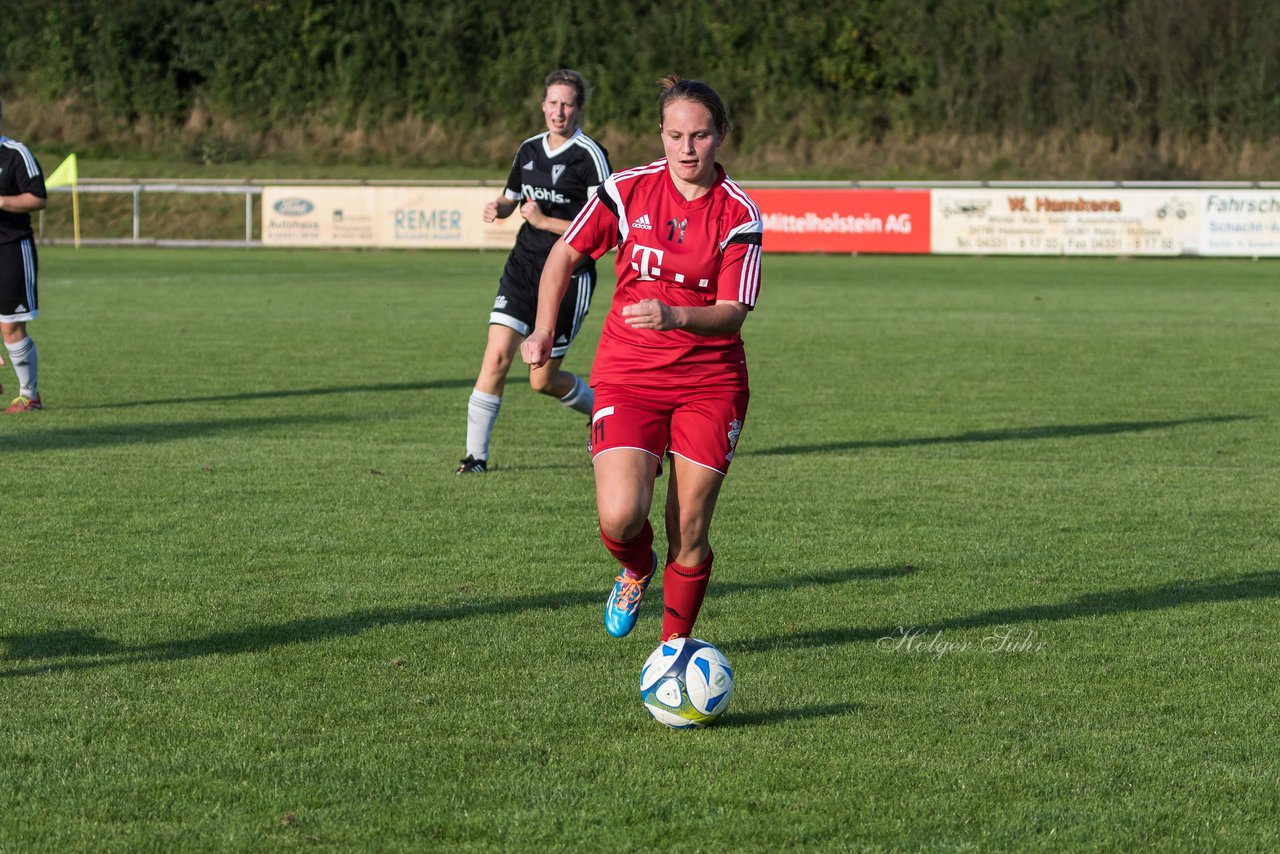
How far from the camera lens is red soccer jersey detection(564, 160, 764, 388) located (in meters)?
4.88

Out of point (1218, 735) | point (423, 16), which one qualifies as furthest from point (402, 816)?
point (423, 16)

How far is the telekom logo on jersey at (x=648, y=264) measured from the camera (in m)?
4.93

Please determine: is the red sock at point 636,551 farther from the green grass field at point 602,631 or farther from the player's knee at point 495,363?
the player's knee at point 495,363

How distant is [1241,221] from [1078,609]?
28898 millimetres

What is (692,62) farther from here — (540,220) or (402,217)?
(540,220)

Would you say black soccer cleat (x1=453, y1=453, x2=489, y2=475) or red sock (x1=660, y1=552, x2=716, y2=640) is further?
black soccer cleat (x1=453, y1=453, x2=489, y2=475)

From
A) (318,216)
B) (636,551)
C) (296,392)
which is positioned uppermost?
(636,551)

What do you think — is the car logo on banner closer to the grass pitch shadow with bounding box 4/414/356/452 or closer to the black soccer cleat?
the grass pitch shadow with bounding box 4/414/356/452

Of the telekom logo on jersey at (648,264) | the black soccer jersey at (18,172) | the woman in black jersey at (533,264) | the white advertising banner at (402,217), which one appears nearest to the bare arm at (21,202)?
the black soccer jersey at (18,172)

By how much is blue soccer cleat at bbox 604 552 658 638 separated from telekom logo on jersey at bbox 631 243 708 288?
96 centimetres

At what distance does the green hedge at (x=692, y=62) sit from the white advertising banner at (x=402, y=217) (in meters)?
14.2

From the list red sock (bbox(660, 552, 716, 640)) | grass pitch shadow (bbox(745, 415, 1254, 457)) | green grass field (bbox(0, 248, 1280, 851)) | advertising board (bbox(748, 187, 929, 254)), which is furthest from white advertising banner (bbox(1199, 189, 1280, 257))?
red sock (bbox(660, 552, 716, 640))

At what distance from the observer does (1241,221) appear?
3244cm

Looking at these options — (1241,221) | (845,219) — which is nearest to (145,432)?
(845,219)
